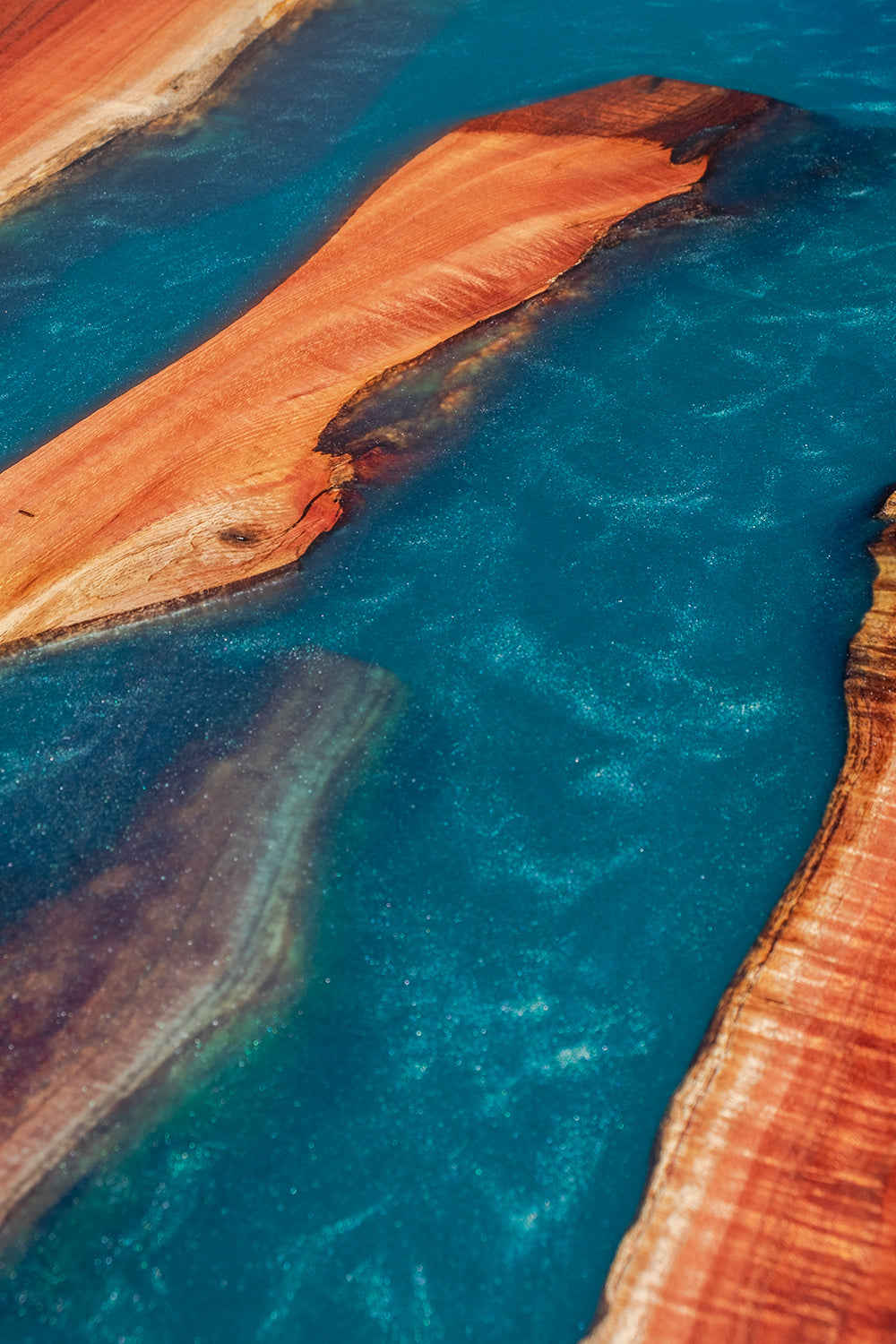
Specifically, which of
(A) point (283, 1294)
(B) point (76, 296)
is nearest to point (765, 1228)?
(A) point (283, 1294)

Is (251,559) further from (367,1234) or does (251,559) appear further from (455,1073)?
(367,1234)

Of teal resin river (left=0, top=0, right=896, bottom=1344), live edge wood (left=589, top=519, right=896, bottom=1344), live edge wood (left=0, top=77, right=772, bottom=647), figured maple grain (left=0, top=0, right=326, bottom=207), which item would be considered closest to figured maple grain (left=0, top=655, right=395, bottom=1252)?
teal resin river (left=0, top=0, right=896, bottom=1344)

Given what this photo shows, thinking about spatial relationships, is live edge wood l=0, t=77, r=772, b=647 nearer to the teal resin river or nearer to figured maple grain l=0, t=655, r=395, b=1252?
the teal resin river

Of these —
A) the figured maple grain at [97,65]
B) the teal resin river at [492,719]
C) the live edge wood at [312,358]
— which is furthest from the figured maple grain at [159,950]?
the figured maple grain at [97,65]

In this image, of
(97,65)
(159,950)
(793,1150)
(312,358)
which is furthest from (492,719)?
(97,65)

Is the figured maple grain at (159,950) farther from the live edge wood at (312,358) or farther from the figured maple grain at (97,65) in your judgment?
the figured maple grain at (97,65)

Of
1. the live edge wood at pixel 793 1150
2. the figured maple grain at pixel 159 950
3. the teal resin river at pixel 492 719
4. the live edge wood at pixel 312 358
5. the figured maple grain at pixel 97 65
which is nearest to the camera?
the live edge wood at pixel 793 1150
